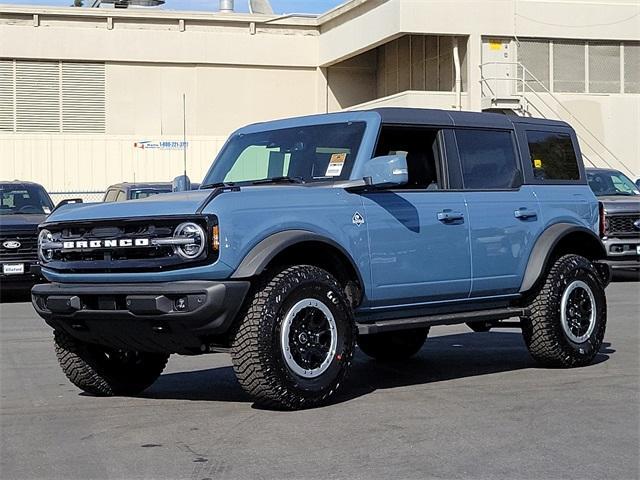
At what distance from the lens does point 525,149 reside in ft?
32.7

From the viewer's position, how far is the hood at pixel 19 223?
18.2 metres

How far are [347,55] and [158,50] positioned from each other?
6.18m

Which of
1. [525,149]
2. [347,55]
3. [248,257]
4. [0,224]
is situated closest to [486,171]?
[525,149]

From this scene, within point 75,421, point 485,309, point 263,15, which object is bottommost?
point 75,421

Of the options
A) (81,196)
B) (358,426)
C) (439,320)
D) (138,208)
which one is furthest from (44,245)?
(81,196)

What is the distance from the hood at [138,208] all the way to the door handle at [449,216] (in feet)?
6.05

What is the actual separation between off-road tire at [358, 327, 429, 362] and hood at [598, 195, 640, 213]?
10.6 metres

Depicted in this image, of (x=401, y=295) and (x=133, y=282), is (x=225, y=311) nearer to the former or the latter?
(x=133, y=282)

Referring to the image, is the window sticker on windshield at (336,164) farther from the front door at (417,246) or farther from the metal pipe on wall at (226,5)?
the metal pipe on wall at (226,5)

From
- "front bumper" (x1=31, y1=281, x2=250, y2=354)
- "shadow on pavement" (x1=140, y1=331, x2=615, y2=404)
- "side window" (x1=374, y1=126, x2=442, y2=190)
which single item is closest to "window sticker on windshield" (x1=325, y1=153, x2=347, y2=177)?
"side window" (x1=374, y1=126, x2=442, y2=190)

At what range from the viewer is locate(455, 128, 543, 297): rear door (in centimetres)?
914

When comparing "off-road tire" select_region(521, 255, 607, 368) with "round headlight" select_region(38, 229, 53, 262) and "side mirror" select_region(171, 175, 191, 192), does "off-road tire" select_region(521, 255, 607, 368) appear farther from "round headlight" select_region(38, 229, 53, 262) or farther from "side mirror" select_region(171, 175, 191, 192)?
"round headlight" select_region(38, 229, 53, 262)

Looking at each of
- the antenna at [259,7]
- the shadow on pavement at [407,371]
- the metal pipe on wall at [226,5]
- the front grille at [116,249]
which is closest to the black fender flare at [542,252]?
the shadow on pavement at [407,371]

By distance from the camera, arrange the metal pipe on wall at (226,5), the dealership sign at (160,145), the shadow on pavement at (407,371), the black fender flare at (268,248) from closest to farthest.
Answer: the black fender flare at (268,248), the shadow on pavement at (407,371), the dealership sign at (160,145), the metal pipe on wall at (226,5)
